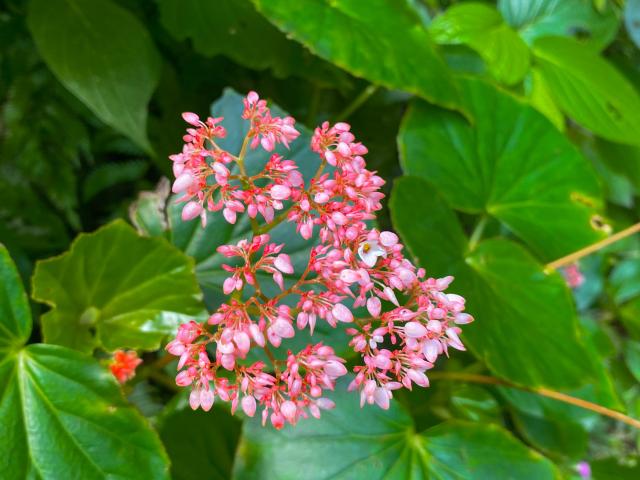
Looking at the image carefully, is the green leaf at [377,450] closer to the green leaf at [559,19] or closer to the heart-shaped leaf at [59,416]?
the heart-shaped leaf at [59,416]

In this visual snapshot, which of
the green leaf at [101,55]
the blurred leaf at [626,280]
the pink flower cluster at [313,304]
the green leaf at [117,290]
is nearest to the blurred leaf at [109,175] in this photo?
the green leaf at [101,55]

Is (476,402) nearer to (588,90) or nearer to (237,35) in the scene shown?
(588,90)

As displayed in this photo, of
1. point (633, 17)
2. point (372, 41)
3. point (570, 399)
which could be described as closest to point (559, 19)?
point (633, 17)

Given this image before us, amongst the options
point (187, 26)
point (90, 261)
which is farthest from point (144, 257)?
point (187, 26)

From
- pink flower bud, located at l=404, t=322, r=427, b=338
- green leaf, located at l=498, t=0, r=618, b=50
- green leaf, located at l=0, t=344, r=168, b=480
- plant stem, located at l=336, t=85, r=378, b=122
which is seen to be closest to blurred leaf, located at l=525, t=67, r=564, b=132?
green leaf, located at l=498, t=0, r=618, b=50

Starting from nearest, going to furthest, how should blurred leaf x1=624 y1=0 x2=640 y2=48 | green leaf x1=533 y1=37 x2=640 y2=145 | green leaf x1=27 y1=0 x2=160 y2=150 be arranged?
1. green leaf x1=27 y1=0 x2=160 y2=150
2. green leaf x1=533 y1=37 x2=640 y2=145
3. blurred leaf x1=624 y1=0 x2=640 y2=48

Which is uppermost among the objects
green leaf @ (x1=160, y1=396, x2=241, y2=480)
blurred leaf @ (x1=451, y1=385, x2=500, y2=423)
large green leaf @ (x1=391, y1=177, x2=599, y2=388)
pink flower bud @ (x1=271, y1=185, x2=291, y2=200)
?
pink flower bud @ (x1=271, y1=185, x2=291, y2=200)

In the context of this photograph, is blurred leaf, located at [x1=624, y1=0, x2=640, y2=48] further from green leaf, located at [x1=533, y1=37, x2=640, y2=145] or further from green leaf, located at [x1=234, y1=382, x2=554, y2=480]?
green leaf, located at [x1=234, y1=382, x2=554, y2=480]
